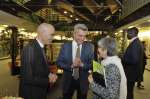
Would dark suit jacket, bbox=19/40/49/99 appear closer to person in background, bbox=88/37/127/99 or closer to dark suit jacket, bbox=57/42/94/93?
person in background, bbox=88/37/127/99

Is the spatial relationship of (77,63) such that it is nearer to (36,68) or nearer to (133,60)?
(36,68)

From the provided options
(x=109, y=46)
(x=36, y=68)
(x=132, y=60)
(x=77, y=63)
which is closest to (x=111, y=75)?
(x=109, y=46)

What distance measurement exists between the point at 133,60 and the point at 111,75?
3.09 m

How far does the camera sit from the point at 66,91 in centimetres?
506

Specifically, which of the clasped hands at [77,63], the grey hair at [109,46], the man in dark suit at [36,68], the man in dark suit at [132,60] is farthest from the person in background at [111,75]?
the man in dark suit at [132,60]

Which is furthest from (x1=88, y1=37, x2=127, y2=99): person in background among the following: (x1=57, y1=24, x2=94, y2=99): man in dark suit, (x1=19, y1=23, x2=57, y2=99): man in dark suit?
(x1=57, y1=24, x2=94, y2=99): man in dark suit

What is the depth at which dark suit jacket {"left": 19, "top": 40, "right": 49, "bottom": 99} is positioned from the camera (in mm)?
3814

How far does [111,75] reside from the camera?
3500mm

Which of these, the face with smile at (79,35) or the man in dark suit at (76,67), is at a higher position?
the face with smile at (79,35)

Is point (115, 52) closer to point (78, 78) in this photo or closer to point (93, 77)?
point (93, 77)

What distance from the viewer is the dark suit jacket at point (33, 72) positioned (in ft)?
Answer: 12.5

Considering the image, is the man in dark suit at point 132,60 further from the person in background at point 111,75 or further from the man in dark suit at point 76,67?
the person in background at point 111,75

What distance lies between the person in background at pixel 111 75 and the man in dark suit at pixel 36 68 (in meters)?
0.58

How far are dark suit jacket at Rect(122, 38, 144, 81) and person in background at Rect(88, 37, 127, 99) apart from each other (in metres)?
2.87
